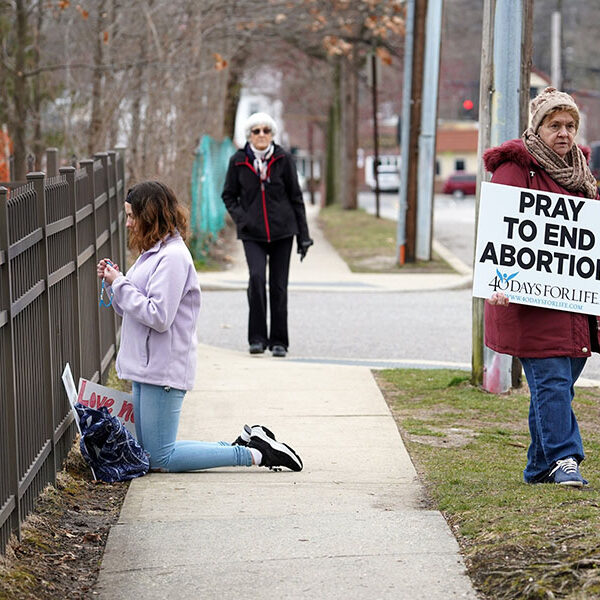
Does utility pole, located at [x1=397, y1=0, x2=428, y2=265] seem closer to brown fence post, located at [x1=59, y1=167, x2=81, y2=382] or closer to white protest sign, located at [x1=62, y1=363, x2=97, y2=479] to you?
brown fence post, located at [x1=59, y1=167, x2=81, y2=382]

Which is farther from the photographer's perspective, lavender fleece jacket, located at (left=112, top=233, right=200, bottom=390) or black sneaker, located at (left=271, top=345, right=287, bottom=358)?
black sneaker, located at (left=271, top=345, right=287, bottom=358)

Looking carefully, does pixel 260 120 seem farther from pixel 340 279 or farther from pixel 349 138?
pixel 349 138

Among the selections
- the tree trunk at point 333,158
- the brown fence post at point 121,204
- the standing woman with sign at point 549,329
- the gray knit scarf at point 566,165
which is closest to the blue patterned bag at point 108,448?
the standing woman with sign at point 549,329

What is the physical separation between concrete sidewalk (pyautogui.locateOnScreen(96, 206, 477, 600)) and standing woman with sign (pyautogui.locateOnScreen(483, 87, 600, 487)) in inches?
24.2

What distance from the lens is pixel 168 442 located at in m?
5.88

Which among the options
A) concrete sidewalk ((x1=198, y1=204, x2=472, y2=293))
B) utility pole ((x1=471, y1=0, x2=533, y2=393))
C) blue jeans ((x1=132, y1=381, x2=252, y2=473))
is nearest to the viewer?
blue jeans ((x1=132, y1=381, x2=252, y2=473))

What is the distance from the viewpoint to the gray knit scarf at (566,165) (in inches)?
217

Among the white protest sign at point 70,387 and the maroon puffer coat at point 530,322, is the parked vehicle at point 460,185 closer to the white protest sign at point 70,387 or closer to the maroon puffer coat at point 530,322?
the maroon puffer coat at point 530,322

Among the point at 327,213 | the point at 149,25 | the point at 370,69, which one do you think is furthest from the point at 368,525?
the point at 327,213

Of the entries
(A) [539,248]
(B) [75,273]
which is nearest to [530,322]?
(A) [539,248]

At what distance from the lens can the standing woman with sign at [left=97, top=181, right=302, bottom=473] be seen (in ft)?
18.2

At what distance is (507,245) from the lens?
18.7 feet

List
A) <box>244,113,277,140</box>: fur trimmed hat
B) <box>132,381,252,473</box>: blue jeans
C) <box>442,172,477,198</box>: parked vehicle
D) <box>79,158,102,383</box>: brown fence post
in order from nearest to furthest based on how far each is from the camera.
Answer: <box>132,381,252,473</box>: blue jeans → <box>79,158,102,383</box>: brown fence post → <box>244,113,277,140</box>: fur trimmed hat → <box>442,172,477,198</box>: parked vehicle

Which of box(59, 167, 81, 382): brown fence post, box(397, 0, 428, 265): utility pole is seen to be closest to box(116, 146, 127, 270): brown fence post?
box(59, 167, 81, 382): brown fence post
